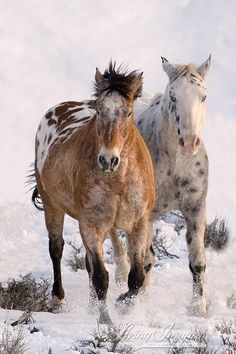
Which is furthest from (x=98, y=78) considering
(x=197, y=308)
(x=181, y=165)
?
(x=197, y=308)

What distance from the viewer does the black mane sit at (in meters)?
5.88

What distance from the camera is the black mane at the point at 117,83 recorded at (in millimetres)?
5879

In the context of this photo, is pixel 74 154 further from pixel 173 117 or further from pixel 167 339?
pixel 167 339

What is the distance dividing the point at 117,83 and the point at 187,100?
3.99ft

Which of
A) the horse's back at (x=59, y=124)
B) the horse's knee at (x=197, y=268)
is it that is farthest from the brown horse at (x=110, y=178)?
the horse's knee at (x=197, y=268)

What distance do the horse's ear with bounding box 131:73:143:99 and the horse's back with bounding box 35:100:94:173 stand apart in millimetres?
1071

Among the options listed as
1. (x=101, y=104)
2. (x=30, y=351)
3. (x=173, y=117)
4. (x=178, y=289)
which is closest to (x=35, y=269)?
(x=178, y=289)

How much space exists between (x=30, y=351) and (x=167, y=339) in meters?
1.06

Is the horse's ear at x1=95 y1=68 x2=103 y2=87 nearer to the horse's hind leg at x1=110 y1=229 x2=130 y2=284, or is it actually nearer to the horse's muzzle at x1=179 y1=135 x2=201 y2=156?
the horse's muzzle at x1=179 y1=135 x2=201 y2=156

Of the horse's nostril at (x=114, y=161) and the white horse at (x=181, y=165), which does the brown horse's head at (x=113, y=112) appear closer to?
the horse's nostril at (x=114, y=161)

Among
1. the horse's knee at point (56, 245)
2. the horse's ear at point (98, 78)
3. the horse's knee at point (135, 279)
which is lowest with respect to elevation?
the horse's knee at point (135, 279)

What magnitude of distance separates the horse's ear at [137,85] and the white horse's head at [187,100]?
820mm

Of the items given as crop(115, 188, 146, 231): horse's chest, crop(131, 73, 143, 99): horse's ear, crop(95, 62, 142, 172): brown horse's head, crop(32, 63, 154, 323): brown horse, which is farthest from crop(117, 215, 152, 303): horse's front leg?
crop(131, 73, 143, 99): horse's ear

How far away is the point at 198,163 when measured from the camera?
754cm
